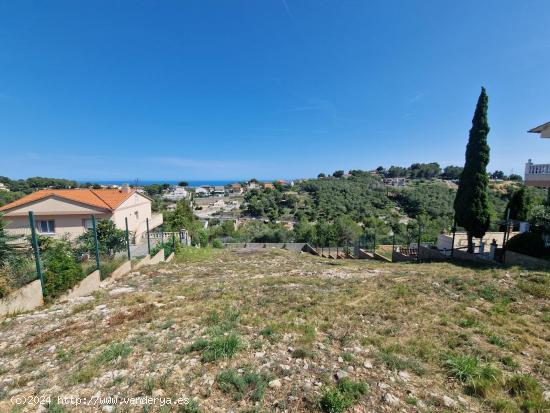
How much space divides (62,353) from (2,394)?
90 cm

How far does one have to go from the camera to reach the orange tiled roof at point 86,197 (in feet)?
59.1

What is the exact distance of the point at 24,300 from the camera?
5613mm

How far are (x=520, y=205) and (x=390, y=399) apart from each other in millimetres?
21940

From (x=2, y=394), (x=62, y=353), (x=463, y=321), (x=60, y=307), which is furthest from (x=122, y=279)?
(x=463, y=321)

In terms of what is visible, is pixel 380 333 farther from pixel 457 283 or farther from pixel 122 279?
pixel 122 279

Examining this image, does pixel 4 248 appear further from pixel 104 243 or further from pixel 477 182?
pixel 477 182

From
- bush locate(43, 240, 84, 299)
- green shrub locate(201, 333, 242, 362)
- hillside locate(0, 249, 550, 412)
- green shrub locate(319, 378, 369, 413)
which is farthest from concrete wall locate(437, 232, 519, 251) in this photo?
bush locate(43, 240, 84, 299)

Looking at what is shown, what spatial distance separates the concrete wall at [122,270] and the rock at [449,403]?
382 inches

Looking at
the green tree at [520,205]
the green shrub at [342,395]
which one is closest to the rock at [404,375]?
the green shrub at [342,395]

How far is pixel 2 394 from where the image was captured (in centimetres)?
292

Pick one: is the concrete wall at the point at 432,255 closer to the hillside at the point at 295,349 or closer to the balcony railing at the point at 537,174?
the balcony railing at the point at 537,174

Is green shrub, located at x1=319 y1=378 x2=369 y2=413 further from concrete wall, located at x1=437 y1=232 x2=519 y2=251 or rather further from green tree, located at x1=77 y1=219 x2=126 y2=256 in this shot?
concrete wall, located at x1=437 y1=232 x2=519 y2=251

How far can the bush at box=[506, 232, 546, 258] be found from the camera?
10.9 metres

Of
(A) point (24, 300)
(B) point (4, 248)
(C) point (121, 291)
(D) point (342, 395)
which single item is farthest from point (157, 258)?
(D) point (342, 395)
